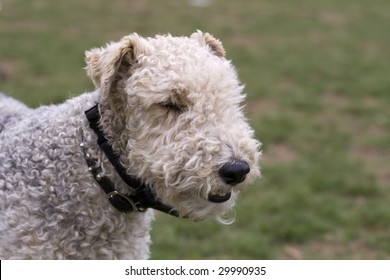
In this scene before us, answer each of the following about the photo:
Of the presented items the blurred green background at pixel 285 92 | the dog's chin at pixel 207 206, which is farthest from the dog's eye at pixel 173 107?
the blurred green background at pixel 285 92

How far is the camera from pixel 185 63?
2.90 metres

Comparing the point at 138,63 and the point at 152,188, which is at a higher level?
the point at 138,63

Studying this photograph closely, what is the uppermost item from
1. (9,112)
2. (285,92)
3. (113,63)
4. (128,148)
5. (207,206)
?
(285,92)

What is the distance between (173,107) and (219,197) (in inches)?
17.4

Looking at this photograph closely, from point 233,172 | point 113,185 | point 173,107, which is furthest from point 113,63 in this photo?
point 233,172

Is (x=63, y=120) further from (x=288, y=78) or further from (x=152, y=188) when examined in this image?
(x=288, y=78)

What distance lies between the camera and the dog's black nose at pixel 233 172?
106 inches

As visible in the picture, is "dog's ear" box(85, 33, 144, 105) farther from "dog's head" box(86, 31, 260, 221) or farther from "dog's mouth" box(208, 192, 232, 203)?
"dog's mouth" box(208, 192, 232, 203)

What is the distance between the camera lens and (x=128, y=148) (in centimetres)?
299

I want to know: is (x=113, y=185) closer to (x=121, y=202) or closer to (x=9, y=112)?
(x=121, y=202)

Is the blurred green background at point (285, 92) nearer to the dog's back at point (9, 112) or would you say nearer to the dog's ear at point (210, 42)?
the dog's back at point (9, 112)

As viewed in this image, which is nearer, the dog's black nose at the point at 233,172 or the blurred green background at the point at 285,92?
the dog's black nose at the point at 233,172

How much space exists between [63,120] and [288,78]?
7160 mm
